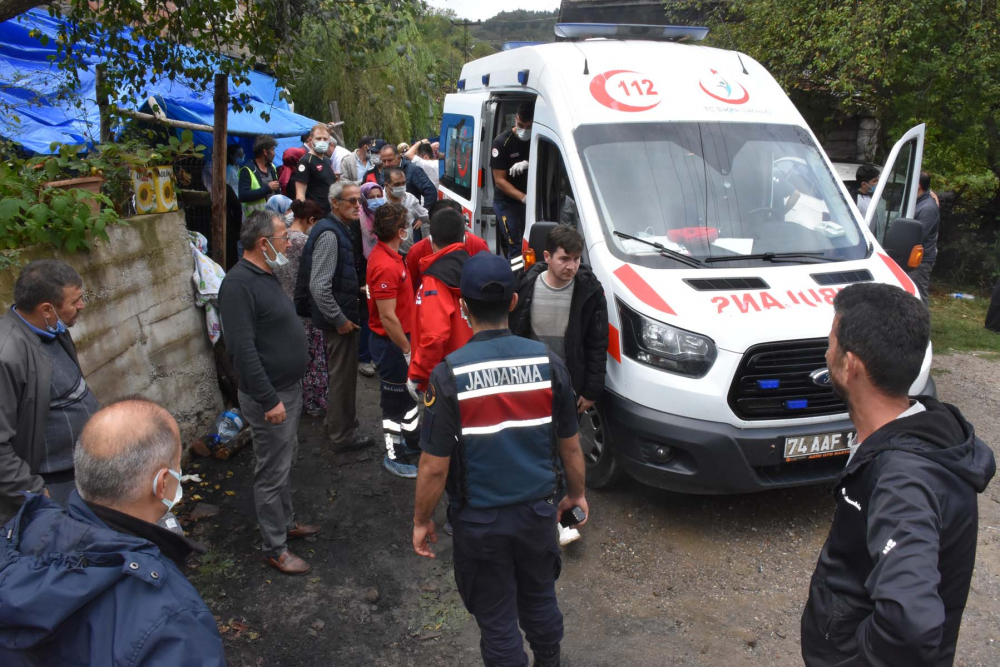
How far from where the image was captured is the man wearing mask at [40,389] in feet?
9.05

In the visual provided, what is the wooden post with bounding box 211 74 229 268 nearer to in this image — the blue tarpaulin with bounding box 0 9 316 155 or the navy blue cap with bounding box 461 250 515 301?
the blue tarpaulin with bounding box 0 9 316 155

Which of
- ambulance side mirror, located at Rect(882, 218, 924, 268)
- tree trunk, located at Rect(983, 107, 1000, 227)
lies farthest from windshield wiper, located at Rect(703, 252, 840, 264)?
tree trunk, located at Rect(983, 107, 1000, 227)

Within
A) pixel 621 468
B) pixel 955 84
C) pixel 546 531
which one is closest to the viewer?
pixel 546 531

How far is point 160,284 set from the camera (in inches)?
197

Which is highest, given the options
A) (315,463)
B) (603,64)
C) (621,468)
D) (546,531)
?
(603,64)

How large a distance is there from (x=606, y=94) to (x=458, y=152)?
9.75 ft

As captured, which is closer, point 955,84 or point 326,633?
point 326,633

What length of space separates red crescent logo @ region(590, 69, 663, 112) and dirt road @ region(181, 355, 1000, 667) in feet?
8.54

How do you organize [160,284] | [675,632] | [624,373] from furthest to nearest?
1. [160,284]
2. [624,373]
3. [675,632]

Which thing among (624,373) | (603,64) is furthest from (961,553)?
(603,64)

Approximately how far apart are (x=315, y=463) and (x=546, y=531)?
3.01 meters

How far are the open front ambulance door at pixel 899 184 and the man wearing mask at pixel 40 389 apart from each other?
207 inches

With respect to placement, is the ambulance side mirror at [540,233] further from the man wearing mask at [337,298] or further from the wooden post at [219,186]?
the wooden post at [219,186]

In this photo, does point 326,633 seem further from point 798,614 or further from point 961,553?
point 961,553
